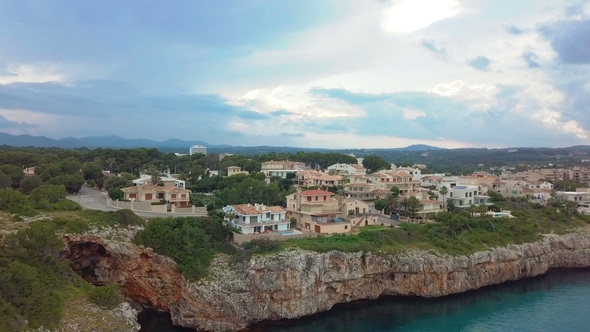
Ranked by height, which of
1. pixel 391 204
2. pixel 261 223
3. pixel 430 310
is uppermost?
pixel 391 204

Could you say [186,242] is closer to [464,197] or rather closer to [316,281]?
[316,281]

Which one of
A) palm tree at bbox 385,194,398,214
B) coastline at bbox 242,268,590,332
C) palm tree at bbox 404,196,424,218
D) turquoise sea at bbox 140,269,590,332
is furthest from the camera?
palm tree at bbox 385,194,398,214

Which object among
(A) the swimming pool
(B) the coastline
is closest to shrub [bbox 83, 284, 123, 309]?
(B) the coastline

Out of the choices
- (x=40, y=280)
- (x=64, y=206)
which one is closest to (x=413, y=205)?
(x=64, y=206)

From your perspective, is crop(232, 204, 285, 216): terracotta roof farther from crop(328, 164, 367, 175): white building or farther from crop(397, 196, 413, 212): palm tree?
crop(328, 164, 367, 175): white building

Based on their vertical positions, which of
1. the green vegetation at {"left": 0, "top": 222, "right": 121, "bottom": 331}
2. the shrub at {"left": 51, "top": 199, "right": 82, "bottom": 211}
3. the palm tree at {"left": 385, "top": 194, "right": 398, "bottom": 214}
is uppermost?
the shrub at {"left": 51, "top": 199, "right": 82, "bottom": 211}

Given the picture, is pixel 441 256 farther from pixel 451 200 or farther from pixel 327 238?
A: pixel 451 200

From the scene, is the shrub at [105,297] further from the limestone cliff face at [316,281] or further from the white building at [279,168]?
the white building at [279,168]
